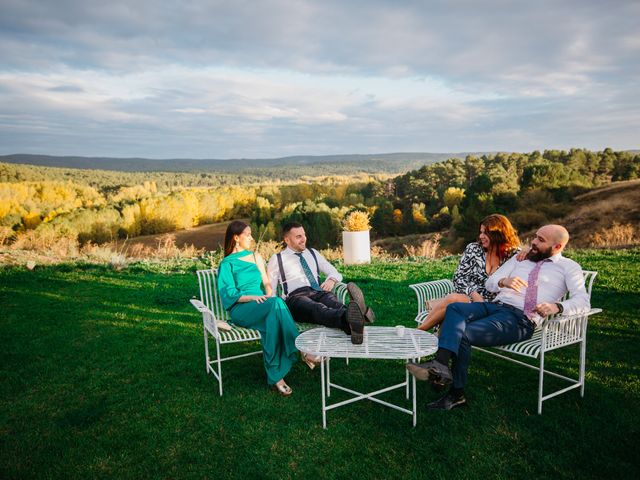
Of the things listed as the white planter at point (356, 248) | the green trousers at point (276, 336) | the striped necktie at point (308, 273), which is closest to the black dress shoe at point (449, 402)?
the green trousers at point (276, 336)

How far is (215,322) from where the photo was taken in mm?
3641

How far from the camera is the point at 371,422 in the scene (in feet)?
10.3

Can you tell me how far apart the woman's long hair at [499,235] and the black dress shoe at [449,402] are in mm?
1395

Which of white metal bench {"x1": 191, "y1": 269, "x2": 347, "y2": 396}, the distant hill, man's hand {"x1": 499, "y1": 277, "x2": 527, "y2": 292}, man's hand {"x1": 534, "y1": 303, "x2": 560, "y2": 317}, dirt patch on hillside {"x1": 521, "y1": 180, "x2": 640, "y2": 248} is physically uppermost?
the distant hill

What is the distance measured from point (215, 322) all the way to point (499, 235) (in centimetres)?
259

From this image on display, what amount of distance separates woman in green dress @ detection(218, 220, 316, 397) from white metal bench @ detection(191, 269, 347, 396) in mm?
118

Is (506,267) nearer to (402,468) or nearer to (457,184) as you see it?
(402,468)

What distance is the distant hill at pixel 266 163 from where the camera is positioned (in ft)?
227

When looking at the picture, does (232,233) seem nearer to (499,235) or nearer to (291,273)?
(291,273)

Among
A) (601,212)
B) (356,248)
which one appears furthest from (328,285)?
(601,212)

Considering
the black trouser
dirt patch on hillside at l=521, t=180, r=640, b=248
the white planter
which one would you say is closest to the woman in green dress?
the black trouser

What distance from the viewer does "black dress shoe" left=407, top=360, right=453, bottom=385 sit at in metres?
2.91

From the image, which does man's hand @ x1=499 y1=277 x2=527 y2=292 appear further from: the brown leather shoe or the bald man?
the brown leather shoe

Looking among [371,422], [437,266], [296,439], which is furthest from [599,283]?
[296,439]
